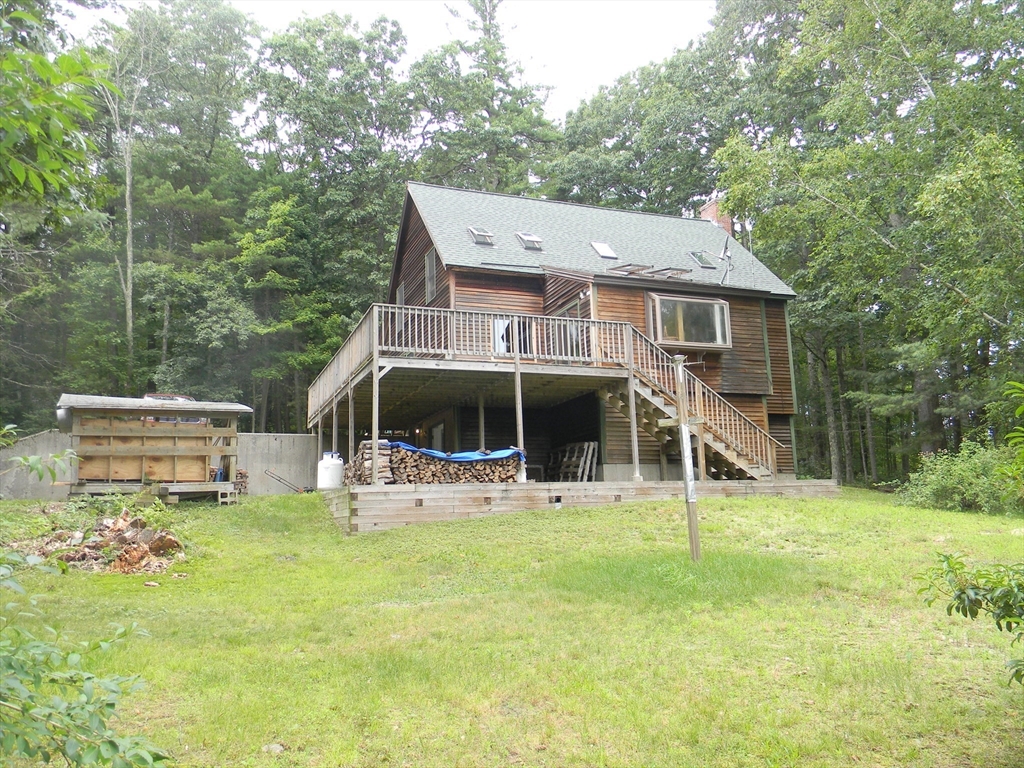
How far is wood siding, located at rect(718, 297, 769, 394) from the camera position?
19.2 metres

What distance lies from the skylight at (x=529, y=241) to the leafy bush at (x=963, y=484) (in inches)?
405

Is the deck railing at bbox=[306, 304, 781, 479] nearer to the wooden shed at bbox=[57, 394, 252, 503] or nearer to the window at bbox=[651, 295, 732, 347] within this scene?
the window at bbox=[651, 295, 732, 347]

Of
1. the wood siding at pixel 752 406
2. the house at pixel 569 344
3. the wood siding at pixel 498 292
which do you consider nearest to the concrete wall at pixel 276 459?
the house at pixel 569 344

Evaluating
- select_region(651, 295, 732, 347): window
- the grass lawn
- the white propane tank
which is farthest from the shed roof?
select_region(651, 295, 732, 347): window

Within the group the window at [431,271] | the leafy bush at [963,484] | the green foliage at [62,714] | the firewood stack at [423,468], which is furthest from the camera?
the window at [431,271]

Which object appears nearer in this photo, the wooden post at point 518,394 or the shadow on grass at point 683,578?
the shadow on grass at point 683,578

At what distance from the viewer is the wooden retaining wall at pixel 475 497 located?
12.2m

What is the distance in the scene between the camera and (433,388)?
1641 cm

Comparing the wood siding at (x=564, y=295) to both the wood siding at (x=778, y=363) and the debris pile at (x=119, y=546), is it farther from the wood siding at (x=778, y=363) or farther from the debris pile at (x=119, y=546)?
the debris pile at (x=119, y=546)

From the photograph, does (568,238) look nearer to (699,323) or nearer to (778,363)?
(699,323)

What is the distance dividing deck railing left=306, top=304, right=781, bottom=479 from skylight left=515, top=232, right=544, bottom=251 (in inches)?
137

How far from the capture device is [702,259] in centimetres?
2134

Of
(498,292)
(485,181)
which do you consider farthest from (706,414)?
(485,181)

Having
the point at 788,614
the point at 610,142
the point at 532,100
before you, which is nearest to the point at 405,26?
the point at 532,100
